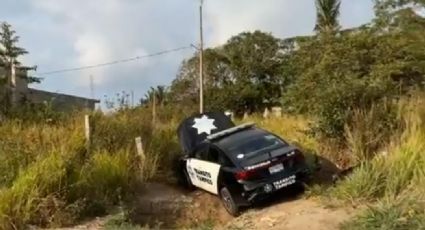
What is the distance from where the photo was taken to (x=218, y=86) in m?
56.5

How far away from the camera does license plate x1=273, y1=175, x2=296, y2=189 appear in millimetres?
13695

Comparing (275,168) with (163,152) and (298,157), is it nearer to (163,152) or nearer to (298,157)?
(298,157)

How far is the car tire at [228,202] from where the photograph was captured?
45.4 feet

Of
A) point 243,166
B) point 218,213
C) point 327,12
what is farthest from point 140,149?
point 327,12

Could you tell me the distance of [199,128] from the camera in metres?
17.7

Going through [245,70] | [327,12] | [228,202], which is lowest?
[228,202]

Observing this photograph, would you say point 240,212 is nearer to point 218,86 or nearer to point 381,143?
point 381,143

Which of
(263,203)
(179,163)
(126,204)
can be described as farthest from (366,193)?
(179,163)

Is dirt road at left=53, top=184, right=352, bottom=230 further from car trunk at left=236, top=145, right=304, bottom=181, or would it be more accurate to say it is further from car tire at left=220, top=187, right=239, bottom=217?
car trunk at left=236, top=145, right=304, bottom=181

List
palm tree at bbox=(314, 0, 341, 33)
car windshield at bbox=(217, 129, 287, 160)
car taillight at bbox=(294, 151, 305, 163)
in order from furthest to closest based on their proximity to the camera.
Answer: palm tree at bbox=(314, 0, 341, 33) < car windshield at bbox=(217, 129, 287, 160) < car taillight at bbox=(294, 151, 305, 163)

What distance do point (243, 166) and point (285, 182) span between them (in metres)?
0.86

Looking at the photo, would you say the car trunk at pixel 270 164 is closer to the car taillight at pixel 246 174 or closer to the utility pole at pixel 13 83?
the car taillight at pixel 246 174

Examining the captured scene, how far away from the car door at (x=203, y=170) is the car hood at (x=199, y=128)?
0.91m

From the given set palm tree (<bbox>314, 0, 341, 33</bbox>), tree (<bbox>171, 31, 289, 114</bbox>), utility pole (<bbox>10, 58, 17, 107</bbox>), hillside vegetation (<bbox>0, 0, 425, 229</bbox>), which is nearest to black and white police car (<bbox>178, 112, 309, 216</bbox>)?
hillside vegetation (<bbox>0, 0, 425, 229</bbox>)
